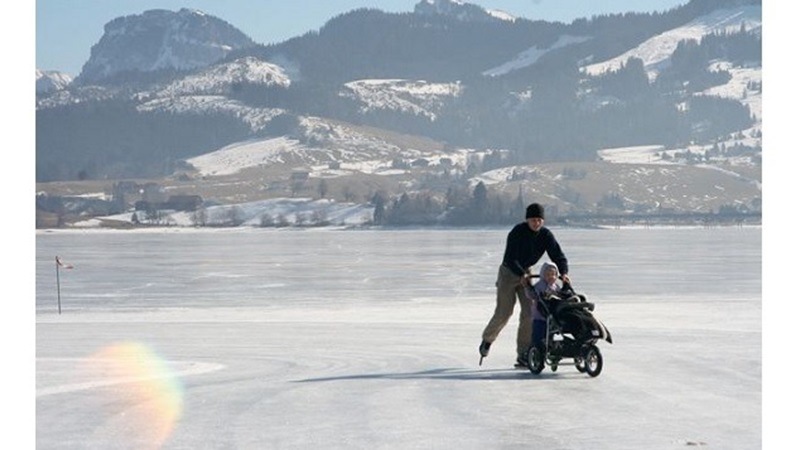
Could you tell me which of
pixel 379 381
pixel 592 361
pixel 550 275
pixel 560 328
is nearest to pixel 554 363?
pixel 560 328

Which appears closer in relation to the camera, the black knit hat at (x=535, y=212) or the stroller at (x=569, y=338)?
the stroller at (x=569, y=338)

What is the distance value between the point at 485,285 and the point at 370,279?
28.2 feet

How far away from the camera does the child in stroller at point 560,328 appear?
60.1 feet

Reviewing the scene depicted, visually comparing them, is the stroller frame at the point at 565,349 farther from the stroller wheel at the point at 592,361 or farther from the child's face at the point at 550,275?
the child's face at the point at 550,275

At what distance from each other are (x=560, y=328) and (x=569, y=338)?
7.1 inches

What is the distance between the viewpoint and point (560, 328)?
733 inches

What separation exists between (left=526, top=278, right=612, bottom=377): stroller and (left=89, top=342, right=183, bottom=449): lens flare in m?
4.80

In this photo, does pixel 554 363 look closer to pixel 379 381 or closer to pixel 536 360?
pixel 536 360

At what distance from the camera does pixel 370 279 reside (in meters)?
60.9

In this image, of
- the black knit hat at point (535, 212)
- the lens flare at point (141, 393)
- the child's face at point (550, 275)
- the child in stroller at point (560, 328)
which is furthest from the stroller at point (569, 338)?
the lens flare at point (141, 393)
